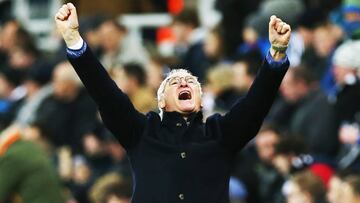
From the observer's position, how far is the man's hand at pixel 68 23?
755 cm

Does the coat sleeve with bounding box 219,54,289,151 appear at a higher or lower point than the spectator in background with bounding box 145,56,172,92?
higher

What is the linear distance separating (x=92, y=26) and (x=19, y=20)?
91.4 inches

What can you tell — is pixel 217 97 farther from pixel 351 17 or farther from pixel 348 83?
pixel 348 83

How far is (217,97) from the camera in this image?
12914mm

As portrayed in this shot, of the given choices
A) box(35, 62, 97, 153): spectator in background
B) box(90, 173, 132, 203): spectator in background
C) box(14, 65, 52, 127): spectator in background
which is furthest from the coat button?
box(14, 65, 52, 127): spectator in background

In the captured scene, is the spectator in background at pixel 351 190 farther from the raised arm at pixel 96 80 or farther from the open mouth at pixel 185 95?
the raised arm at pixel 96 80

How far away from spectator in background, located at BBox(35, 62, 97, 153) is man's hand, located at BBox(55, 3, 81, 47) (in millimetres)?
6494

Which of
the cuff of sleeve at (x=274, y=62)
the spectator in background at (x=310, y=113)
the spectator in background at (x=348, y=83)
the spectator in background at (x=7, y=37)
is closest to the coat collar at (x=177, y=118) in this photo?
the cuff of sleeve at (x=274, y=62)

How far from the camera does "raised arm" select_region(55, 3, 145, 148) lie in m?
7.56

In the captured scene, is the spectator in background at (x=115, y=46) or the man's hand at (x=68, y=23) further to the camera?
the spectator in background at (x=115, y=46)

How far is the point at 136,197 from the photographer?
24.9ft

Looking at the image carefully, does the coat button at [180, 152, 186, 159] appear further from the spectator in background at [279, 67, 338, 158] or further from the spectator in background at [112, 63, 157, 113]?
the spectator in background at [112, 63, 157, 113]

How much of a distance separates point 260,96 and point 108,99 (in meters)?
0.78

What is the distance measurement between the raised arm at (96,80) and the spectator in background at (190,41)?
6.58 m
